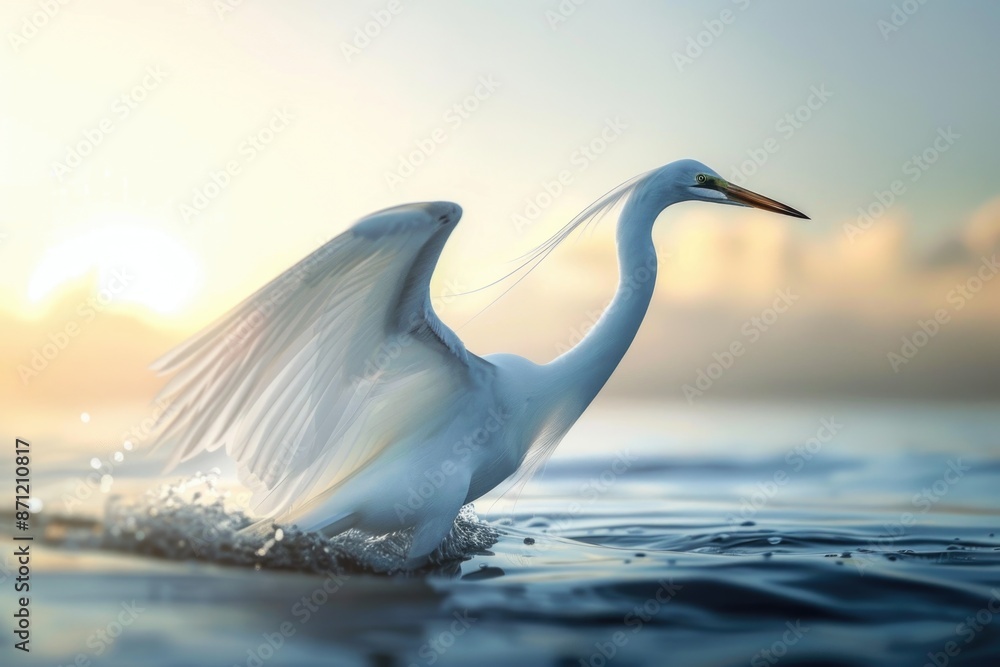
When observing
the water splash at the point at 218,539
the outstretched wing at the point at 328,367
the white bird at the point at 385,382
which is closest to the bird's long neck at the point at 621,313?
the white bird at the point at 385,382

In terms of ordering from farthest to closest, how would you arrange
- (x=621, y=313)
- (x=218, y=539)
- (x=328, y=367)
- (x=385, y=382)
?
(x=621, y=313)
(x=218, y=539)
(x=385, y=382)
(x=328, y=367)

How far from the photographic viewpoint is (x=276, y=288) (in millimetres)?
3029

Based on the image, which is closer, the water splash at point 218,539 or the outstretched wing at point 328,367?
the outstretched wing at point 328,367

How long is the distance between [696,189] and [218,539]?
8.86 ft

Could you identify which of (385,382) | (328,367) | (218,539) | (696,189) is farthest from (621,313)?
(218,539)

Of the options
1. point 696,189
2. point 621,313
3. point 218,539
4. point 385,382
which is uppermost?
point 696,189

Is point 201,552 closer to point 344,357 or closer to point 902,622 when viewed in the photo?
point 344,357

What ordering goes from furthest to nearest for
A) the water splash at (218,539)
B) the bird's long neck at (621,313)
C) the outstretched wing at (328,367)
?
the bird's long neck at (621,313), the water splash at (218,539), the outstretched wing at (328,367)

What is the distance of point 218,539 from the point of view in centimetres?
372

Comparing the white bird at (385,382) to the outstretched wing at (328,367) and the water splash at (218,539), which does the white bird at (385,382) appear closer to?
the outstretched wing at (328,367)

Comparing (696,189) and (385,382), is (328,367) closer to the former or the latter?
(385,382)

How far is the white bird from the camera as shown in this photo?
3.08 m

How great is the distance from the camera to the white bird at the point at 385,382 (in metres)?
3.08

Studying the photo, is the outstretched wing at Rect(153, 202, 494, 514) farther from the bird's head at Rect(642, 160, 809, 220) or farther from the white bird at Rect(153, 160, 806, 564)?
the bird's head at Rect(642, 160, 809, 220)
